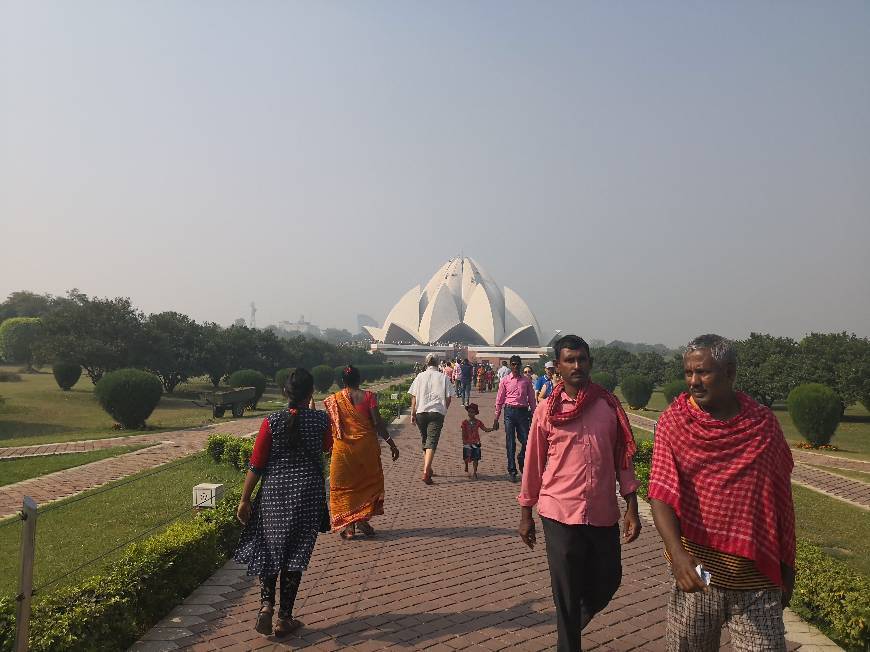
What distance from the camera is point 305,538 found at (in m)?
3.23

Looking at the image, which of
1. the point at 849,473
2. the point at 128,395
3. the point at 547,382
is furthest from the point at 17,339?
the point at 849,473

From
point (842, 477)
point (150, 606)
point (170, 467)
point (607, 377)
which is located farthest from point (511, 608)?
point (607, 377)

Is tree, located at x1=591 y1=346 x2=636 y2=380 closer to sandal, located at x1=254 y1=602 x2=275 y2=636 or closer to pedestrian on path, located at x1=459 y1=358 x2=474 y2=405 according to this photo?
pedestrian on path, located at x1=459 y1=358 x2=474 y2=405

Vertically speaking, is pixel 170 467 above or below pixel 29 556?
below

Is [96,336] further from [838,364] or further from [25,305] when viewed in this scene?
[25,305]

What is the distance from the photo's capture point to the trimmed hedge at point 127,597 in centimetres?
276

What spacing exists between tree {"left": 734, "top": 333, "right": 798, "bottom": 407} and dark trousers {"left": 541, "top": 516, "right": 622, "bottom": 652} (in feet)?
63.3

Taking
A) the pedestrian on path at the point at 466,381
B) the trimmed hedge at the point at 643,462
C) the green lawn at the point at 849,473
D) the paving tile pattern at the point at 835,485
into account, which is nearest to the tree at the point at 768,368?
the pedestrian on path at the point at 466,381

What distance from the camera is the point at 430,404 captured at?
665cm

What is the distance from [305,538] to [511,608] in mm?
1117

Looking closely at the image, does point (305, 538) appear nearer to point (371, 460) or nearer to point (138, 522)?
point (371, 460)

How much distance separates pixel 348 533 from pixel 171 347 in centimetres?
2176

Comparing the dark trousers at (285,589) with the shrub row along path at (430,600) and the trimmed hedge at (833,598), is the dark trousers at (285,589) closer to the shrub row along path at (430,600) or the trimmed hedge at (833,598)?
the shrub row along path at (430,600)

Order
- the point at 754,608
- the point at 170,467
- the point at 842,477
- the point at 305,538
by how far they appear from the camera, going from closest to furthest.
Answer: the point at 754,608, the point at 305,538, the point at 170,467, the point at 842,477
